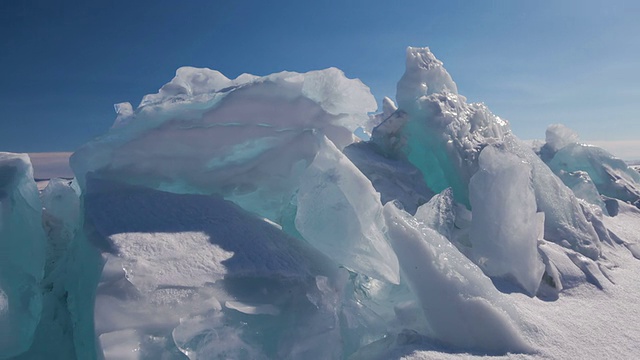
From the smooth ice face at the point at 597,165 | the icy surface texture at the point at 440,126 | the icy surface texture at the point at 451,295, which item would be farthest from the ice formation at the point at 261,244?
the smooth ice face at the point at 597,165

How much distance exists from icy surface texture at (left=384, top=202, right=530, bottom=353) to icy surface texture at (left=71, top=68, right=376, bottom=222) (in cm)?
107

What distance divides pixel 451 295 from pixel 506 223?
1.14 m

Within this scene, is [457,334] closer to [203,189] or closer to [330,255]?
[330,255]

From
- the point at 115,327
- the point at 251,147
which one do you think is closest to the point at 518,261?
the point at 251,147

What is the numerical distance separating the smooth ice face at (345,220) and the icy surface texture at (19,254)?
146 centimetres

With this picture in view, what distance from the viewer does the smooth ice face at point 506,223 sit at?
315cm

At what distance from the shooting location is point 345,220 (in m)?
2.63

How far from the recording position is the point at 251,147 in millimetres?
3344

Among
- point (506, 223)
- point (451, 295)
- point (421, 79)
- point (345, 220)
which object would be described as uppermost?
point (421, 79)

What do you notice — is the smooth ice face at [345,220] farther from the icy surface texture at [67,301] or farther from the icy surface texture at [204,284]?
the icy surface texture at [67,301]

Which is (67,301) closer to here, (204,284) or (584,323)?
(204,284)

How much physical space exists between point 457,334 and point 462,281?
0.89ft

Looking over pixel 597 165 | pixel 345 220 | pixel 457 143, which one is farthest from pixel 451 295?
pixel 597 165

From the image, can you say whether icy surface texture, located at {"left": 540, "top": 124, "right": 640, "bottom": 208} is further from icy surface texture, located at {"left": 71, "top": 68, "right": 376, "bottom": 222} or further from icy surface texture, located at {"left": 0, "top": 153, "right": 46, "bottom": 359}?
icy surface texture, located at {"left": 0, "top": 153, "right": 46, "bottom": 359}
